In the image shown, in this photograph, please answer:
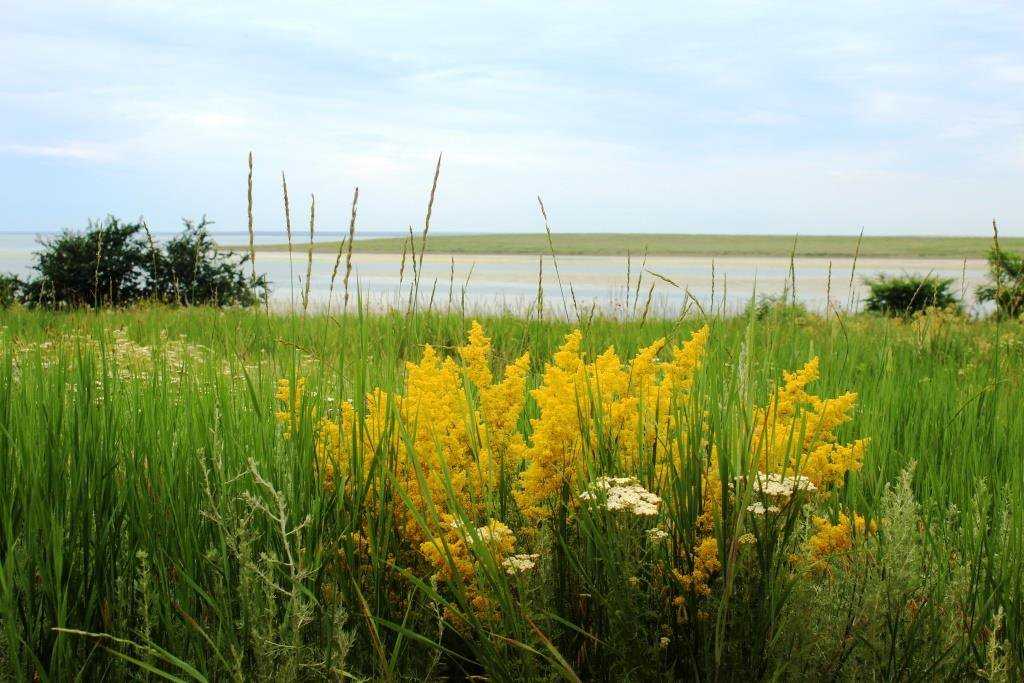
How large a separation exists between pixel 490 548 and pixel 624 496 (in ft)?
1.10

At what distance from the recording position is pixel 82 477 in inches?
83.3

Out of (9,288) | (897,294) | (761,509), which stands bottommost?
(9,288)

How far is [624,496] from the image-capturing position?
5.79ft

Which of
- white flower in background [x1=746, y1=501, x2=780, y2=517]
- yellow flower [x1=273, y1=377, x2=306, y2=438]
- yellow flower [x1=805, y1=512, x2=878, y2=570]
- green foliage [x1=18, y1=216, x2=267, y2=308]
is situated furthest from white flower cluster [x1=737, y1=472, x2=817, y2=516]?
green foliage [x1=18, y1=216, x2=267, y2=308]

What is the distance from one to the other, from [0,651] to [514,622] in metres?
1.20

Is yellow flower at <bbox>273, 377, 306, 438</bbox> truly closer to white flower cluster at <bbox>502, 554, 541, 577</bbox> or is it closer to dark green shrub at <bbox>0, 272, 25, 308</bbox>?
white flower cluster at <bbox>502, 554, 541, 577</bbox>

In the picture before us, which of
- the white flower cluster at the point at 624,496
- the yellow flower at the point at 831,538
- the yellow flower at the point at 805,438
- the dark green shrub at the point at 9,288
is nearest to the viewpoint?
the white flower cluster at the point at 624,496

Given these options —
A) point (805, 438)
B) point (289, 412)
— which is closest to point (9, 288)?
point (289, 412)

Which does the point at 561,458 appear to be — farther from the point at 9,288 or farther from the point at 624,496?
the point at 9,288

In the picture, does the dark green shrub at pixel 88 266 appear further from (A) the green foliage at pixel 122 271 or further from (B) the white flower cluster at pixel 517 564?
(B) the white flower cluster at pixel 517 564

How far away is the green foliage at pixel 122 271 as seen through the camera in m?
12.3

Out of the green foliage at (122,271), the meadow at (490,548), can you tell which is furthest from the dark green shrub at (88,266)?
the meadow at (490,548)

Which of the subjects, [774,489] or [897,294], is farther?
[897,294]

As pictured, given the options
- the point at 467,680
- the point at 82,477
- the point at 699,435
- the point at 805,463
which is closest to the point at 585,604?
the point at 467,680
